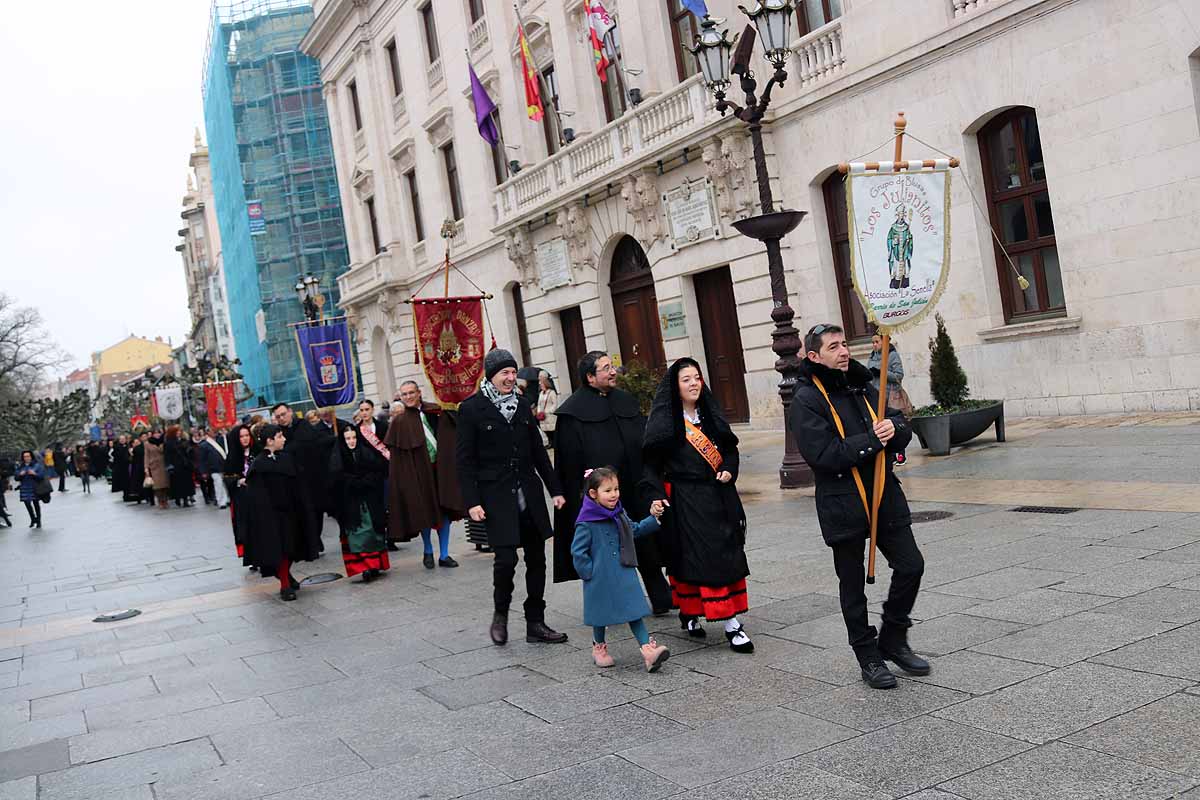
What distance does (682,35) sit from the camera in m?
21.5

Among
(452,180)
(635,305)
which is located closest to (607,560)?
(635,305)

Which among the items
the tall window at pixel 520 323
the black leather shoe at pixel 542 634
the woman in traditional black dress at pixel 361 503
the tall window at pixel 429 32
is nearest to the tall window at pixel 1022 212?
the woman in traditional black dress at pixel 361 503

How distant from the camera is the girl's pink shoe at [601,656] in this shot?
20.8 feet

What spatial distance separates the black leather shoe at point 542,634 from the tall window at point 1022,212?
1034 cm

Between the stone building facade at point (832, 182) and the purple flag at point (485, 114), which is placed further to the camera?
the purple flag at point (485, 114)

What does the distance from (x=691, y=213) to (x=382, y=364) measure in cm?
1987

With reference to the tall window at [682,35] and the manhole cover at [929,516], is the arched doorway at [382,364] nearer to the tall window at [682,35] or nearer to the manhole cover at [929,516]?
the tall window at [682,35]

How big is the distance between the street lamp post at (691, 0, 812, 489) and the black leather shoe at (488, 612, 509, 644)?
558 centimetres

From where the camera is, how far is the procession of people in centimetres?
536

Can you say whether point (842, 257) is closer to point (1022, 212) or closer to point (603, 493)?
point (1022, 212)

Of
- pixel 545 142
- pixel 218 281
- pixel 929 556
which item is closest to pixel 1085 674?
pixel 929 556

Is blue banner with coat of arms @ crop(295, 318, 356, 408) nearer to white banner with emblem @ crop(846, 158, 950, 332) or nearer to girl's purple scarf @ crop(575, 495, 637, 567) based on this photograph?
girl's purple scarf @ crop(575, 495, 637, 567)

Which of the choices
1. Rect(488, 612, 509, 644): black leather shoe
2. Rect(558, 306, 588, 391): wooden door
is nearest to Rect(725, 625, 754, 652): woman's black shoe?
Rect(488, 612, 509, 644): black leather shoe

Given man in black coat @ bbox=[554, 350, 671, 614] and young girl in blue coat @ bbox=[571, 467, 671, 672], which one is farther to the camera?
man in black coat @ bbox=[554, 350, 671, 614]
